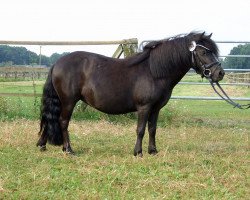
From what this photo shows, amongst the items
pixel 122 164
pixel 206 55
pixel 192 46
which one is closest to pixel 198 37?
pixel 192 46

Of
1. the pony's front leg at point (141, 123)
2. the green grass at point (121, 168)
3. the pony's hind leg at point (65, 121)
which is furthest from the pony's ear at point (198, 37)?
the pony's hind leg at point (65, 121)

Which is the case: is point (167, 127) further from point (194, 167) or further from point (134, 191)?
point (134, 191)

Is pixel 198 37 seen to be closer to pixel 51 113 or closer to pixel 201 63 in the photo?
pixel 201 63

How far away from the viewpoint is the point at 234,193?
14.5 ft

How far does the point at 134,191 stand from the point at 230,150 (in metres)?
3.24

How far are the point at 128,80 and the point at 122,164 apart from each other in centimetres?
141

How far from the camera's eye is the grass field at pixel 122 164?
436 centimetres

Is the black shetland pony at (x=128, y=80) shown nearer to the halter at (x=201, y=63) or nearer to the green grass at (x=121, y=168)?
the halter at (x=201, y=63)

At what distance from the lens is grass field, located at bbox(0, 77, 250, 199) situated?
14.3ft

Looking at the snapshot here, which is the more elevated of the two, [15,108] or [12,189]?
[12,189]

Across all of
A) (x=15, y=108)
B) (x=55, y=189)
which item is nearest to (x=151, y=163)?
(x=55, y=189)

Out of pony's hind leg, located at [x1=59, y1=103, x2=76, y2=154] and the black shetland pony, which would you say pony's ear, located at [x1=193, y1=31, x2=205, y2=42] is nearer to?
the black shetland pony

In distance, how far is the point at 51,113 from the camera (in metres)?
6.45

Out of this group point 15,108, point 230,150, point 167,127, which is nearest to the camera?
point 230,150
